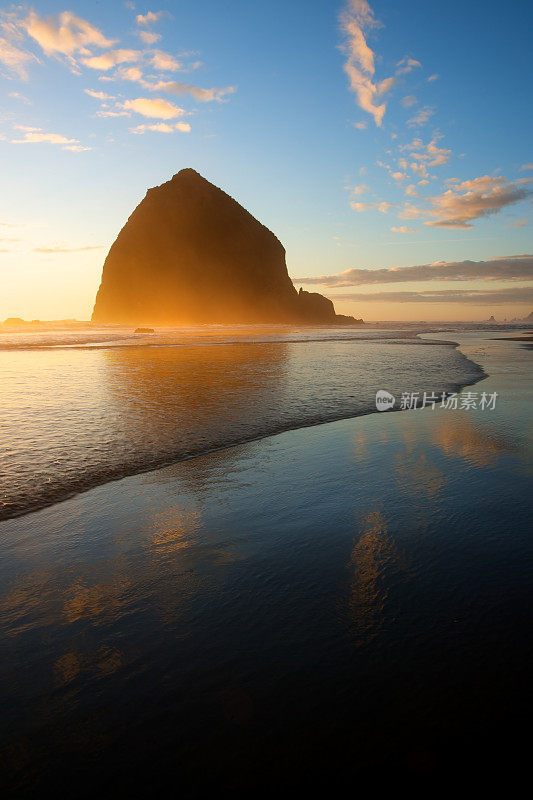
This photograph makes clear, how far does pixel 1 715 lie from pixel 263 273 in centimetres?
20030

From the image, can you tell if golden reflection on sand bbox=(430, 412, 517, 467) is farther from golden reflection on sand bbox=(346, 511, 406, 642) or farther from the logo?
golden reflection on sand bbox=(346, 511, 406, 642)

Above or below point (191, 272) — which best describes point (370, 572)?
below

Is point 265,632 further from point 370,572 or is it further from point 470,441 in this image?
point 470,441

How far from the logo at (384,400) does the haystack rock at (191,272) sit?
17575 centimetres

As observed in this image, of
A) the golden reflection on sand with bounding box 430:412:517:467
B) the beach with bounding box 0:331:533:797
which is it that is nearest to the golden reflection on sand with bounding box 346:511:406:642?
the beach with bounding box 0:331:533:797

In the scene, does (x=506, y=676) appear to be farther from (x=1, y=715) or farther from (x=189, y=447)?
(x=189, y=447)

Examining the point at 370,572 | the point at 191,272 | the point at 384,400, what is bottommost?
the point at 370,572

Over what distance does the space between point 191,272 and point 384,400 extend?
193 meters

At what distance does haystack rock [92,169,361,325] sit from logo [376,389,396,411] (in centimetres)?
17575

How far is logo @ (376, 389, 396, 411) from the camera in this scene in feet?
39.0

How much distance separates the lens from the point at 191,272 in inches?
7653

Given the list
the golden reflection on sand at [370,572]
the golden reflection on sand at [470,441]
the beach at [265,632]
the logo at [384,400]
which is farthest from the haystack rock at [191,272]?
the golden reflection on sand at [370,572]

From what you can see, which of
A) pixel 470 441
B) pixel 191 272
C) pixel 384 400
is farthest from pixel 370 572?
pixel 191 272

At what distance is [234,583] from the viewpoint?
12.7 ft
